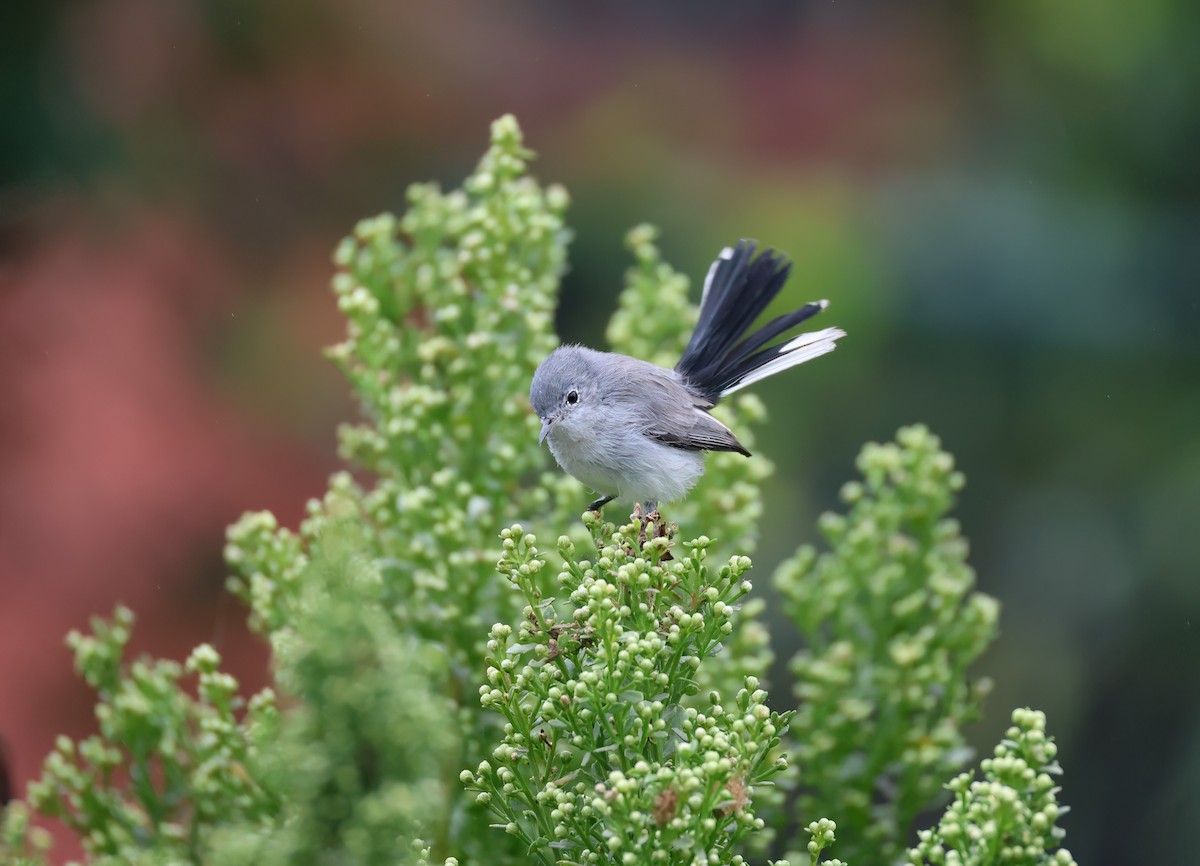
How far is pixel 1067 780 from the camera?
2.32 meters

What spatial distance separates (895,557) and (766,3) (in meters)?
1.61

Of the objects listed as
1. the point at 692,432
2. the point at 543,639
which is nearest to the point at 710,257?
the point at 692,432

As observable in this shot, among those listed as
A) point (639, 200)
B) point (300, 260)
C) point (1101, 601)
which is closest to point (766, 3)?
point (639, 200)

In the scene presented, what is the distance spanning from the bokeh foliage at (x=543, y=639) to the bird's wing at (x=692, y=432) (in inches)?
3.0

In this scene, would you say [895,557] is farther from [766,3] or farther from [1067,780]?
[766,3]

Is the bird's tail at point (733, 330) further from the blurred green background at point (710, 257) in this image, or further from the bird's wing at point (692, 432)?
the blurred green background at point (710, 257)

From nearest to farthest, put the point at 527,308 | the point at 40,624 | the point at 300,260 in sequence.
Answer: the point at 527,308 → the point at 40,624 → the point at 300,260

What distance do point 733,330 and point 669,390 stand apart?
123 millimetres

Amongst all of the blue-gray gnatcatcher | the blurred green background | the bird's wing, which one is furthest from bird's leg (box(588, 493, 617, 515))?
the blurred green background

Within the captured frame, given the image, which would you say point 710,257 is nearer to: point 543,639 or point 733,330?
point 733,330

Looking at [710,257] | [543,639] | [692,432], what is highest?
[710,257]

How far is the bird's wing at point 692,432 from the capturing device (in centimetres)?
128

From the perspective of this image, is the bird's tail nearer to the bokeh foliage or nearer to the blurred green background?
the bokeh foliage

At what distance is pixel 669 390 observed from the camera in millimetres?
1351
